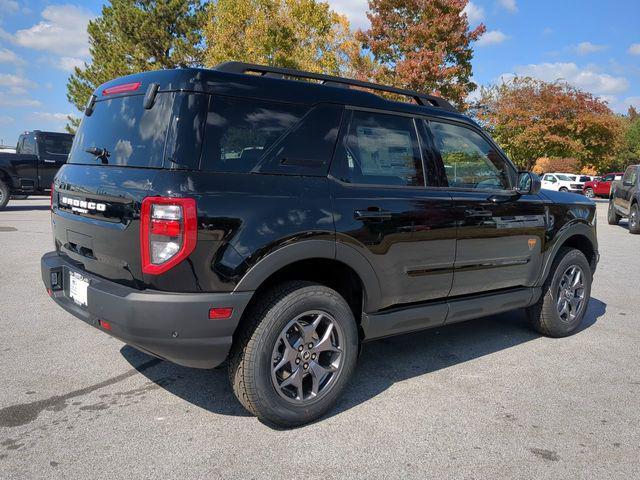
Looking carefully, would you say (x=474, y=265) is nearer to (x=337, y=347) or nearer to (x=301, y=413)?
(x=337, y=347)

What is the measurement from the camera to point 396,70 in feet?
75.2

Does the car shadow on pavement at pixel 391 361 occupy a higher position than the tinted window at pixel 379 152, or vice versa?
the tinted window at pixel 379 152

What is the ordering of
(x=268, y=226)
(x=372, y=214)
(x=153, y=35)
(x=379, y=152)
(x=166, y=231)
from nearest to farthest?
(x=166, y=231), (x=268, y=226), (x=372, y=214), (x=379, y=152), (x=153, y=35)

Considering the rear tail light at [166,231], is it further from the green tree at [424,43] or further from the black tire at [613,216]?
the green tree at [424,43]

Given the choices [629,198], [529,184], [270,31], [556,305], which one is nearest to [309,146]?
[529,184]

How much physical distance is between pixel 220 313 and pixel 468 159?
2425mm

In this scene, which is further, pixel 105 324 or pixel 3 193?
pixel 3 193

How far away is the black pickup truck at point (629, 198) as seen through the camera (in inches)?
Answer: 548

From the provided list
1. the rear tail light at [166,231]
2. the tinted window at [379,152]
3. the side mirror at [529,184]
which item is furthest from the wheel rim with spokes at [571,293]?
the rear tail light at [166,231]

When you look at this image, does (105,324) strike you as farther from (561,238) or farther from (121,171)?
(561,238)

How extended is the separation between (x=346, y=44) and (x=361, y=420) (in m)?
25.1

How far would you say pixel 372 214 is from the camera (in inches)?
124

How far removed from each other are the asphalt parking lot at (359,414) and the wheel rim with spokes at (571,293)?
0.27 m

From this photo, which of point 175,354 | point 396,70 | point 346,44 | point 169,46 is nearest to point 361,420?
point 175,354
